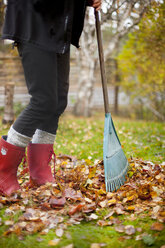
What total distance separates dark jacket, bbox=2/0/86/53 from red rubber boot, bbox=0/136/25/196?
0.75 meters

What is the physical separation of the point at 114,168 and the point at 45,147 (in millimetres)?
595

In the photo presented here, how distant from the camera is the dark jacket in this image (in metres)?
1.62

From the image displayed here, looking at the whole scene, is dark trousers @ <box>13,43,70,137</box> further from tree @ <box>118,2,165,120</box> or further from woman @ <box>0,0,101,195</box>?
tree @ <box>118,2,165,120</box>

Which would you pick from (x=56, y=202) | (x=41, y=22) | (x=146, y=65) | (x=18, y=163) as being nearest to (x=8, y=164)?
(x=18, y=163)

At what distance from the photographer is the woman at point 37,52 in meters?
1.63

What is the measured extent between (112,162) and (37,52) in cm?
106

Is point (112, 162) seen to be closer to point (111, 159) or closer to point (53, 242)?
point (111, 159)

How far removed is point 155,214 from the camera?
170 cm

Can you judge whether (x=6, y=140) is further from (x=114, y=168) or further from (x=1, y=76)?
(x=1, y=76)

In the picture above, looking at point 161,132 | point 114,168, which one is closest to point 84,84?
point 161,132

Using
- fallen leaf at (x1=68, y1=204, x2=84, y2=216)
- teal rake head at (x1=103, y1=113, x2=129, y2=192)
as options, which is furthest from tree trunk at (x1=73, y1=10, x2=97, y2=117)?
fallen leaf at (x1=68, y1=204, x2=84, y2=216)

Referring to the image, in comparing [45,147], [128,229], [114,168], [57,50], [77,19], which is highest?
[77,19]

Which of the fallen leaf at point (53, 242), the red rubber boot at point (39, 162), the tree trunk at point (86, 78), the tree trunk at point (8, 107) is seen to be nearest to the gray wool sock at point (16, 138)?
the red rubber boot at point (39, 162)

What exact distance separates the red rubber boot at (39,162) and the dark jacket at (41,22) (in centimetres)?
79
